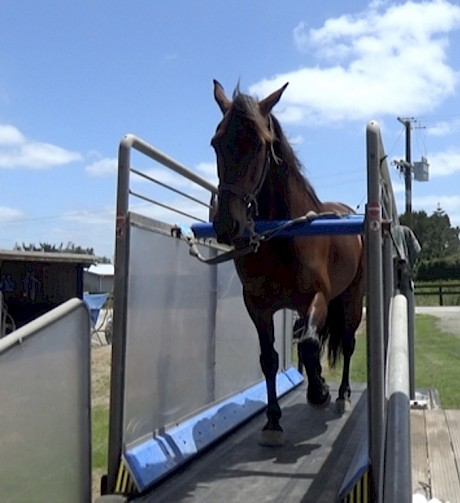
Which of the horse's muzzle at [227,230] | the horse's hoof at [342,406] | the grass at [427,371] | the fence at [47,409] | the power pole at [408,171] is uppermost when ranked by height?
the power pole at [408,171]

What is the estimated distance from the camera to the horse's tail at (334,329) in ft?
19.5

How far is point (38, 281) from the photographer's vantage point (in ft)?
51.4

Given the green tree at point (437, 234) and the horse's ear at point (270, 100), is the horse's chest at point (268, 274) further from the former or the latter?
the green tree at point (437, 234)

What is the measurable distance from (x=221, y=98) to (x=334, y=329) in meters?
2.72

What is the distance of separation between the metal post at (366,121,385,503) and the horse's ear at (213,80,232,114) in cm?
104

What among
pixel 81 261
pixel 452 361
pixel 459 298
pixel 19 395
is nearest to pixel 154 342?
pixel 19 395

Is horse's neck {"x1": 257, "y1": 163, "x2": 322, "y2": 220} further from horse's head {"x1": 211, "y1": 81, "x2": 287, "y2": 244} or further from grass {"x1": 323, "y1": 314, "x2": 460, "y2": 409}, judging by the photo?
grass {"x1": 323, "y1": 314, "x2": 460, "y2": 409}

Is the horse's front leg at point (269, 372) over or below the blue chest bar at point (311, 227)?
below

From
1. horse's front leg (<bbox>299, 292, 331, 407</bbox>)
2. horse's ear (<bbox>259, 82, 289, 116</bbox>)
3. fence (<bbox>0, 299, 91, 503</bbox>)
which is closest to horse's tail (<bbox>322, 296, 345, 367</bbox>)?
horse's front leg (<bbox>299, 292, 331, 407</bbox>)

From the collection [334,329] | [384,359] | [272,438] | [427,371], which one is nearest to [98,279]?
[427,371]

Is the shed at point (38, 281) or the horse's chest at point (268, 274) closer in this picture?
the horse's chest at point (268, 274)

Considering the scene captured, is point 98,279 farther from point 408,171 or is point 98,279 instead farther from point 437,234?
point 437,234

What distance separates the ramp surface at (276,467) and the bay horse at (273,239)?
0.73ft

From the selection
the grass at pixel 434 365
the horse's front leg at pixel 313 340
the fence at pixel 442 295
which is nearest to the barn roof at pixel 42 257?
the grass at pixel 434 365
